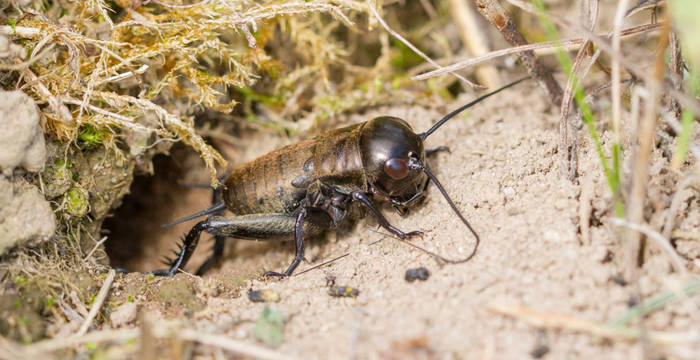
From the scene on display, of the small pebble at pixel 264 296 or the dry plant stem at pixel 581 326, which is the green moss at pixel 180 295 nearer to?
the small pebble at pixel 264 296

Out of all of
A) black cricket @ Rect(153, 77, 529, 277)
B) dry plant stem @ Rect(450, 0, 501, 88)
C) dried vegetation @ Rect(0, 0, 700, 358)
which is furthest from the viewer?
dry plant stem @ Rect(450, 0, 501, 88)

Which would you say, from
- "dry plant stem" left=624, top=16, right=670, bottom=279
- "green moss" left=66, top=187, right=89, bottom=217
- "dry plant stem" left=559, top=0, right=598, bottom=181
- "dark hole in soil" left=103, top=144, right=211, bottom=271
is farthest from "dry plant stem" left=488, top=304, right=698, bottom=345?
"dark hole in soil" left=103, top=144, right=211, bottom=271

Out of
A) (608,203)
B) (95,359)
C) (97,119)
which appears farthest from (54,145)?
(608,203)

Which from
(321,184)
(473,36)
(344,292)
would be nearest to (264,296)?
(344,292)

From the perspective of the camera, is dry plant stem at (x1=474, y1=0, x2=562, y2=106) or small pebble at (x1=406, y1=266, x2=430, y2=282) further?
dry plant stem at (x1=474, y1=0, x2=562, y2=106)

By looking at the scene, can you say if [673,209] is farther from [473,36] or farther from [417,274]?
[473,36]

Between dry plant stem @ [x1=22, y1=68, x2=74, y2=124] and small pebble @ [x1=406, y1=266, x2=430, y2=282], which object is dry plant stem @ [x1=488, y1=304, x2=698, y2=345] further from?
dry plant stem @ [x1=22, y1=68, x2=74, y2=124]
